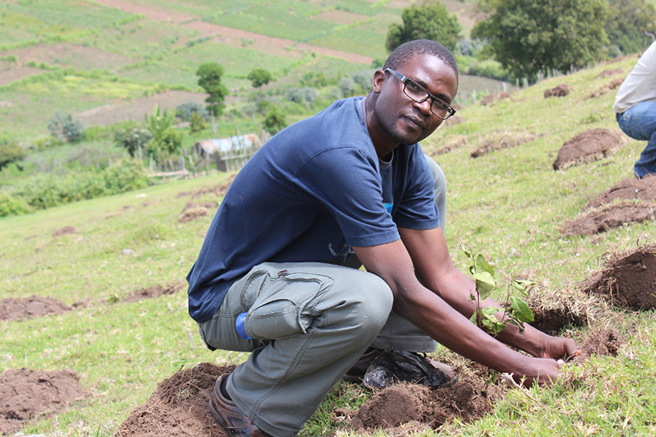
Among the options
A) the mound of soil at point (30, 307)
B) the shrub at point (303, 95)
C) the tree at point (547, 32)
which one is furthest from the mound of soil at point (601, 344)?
the shrub at point (303, 95)

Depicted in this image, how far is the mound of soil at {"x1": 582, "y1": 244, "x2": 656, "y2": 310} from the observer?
355 cm

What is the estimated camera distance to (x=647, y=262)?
11.7 feet

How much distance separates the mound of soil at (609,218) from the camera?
5.44m

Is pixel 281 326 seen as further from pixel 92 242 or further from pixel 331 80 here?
pixel 331 80

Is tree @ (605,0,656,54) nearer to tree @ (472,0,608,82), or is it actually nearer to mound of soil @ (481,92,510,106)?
tree @ (472,0,608,82)

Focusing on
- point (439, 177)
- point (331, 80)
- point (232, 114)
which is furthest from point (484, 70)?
point (439, 177)

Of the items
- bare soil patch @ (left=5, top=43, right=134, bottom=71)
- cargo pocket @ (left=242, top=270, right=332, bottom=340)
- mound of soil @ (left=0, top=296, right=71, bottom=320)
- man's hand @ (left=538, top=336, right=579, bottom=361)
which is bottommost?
bare soil patch @ (left=5, top=43, right=134, bottom=71)

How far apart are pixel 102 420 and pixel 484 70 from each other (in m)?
76.3

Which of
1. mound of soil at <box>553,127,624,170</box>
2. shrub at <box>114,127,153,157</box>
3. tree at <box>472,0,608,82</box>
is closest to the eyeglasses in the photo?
mound of soil at <box>553,127,624,170</box>

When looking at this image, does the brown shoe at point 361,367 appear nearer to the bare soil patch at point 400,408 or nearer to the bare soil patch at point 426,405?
the bare soil patch at point 400,408

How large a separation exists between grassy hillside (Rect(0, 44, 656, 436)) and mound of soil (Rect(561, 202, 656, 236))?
0.14 meters

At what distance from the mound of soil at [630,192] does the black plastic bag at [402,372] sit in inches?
139

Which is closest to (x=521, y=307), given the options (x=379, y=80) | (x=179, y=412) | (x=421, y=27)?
(x=379, y=80)

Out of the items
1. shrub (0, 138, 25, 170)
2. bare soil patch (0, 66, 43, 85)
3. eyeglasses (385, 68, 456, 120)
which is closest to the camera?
eyeglasses (385, 68, 456, 120)
